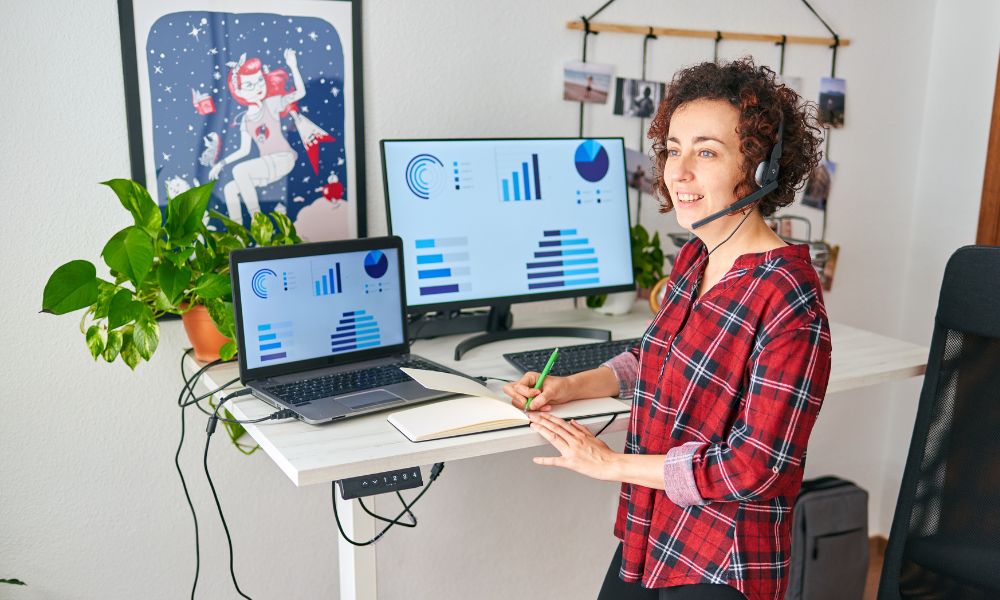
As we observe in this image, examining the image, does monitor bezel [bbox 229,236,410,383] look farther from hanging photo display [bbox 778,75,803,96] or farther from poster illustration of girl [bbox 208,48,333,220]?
hanging photo display [bbox 778,75,803,96]

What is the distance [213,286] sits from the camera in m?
1.47

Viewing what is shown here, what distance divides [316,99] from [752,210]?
37.6 inches

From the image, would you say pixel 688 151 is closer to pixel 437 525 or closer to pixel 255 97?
pixel 255 97

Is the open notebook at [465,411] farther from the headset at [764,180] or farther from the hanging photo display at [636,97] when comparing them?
the hanging photo display at [636,97]

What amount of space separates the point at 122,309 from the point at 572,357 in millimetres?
788

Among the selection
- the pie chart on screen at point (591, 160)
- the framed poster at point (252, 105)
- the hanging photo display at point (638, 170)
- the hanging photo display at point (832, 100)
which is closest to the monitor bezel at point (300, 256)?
the framed poster at point (252, 105)

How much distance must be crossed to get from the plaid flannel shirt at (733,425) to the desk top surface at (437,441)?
194 millimetres

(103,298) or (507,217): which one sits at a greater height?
(507,217)

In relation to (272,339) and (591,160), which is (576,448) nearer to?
(272,339)

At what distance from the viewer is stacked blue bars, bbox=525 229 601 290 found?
1823 millimetres

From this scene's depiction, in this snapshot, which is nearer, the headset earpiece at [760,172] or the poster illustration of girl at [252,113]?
the headset earpiece at [760,172]

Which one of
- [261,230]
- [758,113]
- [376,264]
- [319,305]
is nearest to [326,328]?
[319,305]

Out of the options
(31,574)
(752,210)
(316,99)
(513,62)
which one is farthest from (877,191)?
(31,574)

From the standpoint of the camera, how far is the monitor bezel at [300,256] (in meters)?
1.42
